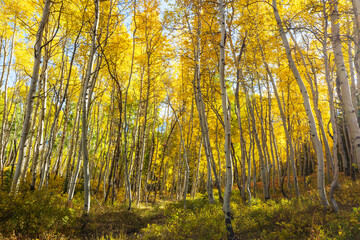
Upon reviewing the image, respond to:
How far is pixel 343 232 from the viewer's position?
119 inches

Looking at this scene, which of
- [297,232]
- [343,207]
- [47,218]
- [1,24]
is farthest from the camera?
[1,24]

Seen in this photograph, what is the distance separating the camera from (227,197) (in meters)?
3.68

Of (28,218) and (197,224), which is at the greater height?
(28,218)

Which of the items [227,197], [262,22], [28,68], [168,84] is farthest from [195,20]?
[28,68]

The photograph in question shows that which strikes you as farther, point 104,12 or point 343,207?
point 104,12

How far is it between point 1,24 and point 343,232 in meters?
12.2

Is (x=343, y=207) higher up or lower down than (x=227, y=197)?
lower down

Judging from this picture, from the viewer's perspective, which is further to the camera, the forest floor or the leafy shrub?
the leafy shrub

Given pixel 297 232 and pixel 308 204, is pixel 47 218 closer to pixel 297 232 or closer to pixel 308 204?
pixel 297 232

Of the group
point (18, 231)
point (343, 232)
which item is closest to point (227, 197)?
point (343, 232)

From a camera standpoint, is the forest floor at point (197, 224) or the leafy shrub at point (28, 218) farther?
the leafy shrub at point (28, 218)

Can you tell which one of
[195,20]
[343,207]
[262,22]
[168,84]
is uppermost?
Answer: [195,20]

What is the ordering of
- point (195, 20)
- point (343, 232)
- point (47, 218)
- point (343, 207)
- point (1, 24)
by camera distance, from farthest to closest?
1. point (1, 24)
2. point (195, 20)
3. point (343, 207)
4. point (47, 218)
5. point (343, 232)

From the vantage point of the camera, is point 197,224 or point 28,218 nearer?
point 28,218
